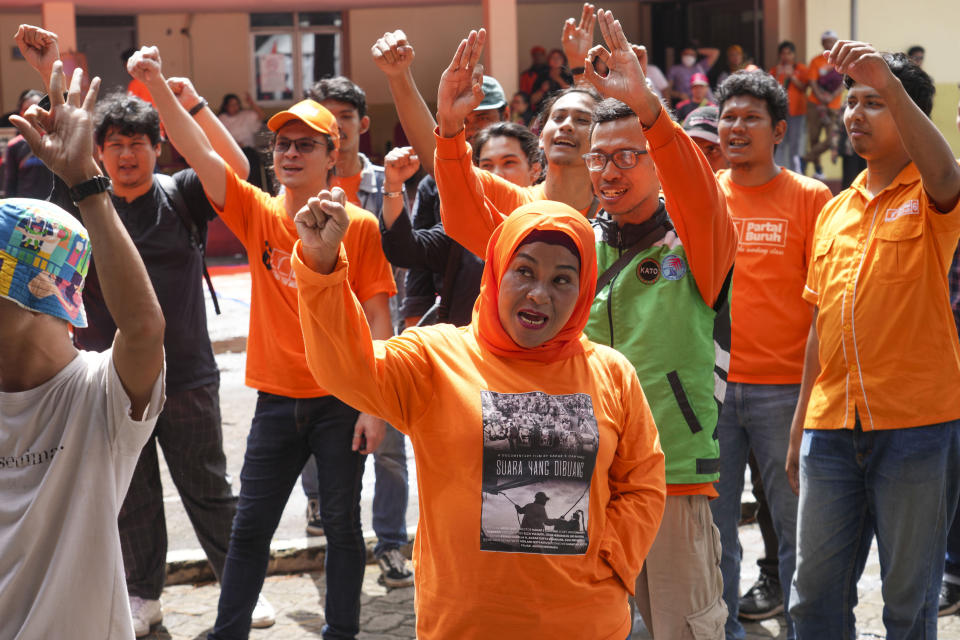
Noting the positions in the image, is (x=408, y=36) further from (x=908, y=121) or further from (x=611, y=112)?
(x=908, y=121)

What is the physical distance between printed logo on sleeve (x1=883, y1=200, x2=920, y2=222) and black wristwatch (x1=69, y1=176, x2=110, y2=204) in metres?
2.63

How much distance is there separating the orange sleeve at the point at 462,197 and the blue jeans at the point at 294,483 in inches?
42.9

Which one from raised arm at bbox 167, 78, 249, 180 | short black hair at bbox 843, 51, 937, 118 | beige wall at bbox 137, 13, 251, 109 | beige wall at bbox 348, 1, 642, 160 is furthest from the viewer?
beige wall at bbox 348, 1, 642, 160

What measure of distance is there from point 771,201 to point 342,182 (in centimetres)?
220

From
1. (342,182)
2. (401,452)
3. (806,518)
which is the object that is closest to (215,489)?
(401,452)

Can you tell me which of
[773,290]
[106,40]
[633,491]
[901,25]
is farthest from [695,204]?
[106,40]

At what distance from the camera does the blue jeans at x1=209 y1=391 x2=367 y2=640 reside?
461 centimetres

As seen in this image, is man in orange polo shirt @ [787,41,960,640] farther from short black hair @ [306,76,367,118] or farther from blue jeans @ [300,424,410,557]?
short black hair @ [306,76,367,118]

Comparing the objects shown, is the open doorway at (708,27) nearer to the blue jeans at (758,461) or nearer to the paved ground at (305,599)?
the paved ground at (305,599)

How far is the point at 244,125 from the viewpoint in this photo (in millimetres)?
19891

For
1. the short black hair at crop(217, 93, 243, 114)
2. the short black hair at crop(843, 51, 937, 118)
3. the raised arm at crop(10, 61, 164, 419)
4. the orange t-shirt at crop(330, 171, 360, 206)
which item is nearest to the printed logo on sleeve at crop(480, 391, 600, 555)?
the raised arm at crop(10, 61, 164, 419)

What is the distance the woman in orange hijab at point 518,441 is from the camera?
279cm

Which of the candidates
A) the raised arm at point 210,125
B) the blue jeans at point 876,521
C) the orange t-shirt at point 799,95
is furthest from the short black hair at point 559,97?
the orange t-shirt at point 799,95

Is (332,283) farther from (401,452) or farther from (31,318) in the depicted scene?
(401,452)
